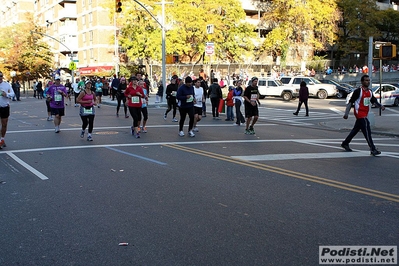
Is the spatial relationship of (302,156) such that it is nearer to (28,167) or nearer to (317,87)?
(28,167)

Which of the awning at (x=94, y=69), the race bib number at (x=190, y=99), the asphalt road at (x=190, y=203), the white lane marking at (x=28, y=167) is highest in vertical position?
the awning at (x=94, y=69)

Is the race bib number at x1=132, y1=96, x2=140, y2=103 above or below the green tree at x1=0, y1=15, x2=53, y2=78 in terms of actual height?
below

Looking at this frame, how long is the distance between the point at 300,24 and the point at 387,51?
33.6 meters

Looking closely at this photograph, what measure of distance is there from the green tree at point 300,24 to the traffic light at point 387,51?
106ft

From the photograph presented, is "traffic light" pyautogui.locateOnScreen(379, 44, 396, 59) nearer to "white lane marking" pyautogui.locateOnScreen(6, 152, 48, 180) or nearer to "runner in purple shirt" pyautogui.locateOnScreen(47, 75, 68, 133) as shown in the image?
"runner in purple shirt" pyautogui.locateOnScreen(47, 75, 68, 133)

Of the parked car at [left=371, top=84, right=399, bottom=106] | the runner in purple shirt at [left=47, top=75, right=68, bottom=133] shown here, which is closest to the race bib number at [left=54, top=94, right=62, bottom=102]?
the runner in purple shirt at [left=47, top=75, right=68, bottom=133]

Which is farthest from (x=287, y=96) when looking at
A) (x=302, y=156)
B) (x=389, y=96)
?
(x=302, y=156)

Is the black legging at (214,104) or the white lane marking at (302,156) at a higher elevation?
the black legging at (214,104)

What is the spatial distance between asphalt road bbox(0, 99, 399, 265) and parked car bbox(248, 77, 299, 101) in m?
24.1

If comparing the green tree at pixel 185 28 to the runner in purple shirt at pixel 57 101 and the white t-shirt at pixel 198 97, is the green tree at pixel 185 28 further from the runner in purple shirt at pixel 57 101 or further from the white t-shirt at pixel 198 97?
the runner in purple shirt at pixel 57 101

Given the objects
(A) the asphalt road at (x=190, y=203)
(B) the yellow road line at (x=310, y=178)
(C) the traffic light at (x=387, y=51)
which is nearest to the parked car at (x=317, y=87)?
(C) the traffic light at (x=387, y=51)

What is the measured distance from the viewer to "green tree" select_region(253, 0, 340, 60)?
155 feet

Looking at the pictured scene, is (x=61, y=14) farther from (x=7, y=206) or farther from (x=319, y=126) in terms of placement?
(x=7, y=206)

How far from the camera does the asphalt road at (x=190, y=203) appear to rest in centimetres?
451
